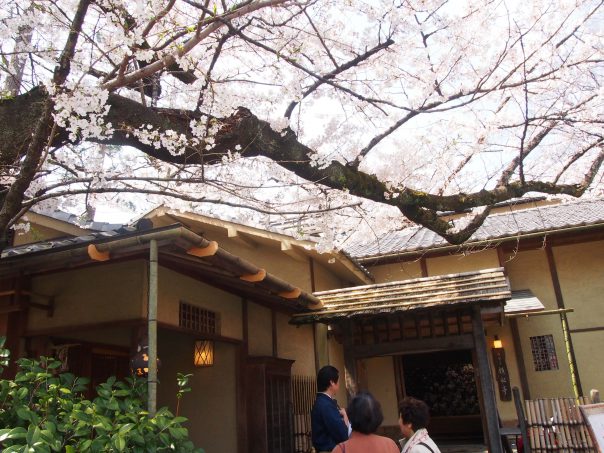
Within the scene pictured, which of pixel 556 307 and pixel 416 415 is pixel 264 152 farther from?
pixel 556 307

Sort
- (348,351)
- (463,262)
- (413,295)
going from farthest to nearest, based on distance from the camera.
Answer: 1. (463,262)
2. (348,351)
3. (413,295)

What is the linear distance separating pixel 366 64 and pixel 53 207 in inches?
188

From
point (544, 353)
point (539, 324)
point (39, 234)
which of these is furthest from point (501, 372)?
point (39, 234)

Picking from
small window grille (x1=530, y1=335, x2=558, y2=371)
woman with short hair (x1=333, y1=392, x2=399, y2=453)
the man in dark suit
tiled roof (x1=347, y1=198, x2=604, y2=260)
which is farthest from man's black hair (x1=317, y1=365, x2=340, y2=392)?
small window grille (x1=530, y1=335, x2=558, y2=371)

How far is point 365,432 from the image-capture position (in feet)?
10.5

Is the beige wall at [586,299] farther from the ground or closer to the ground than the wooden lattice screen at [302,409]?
farther from the ground

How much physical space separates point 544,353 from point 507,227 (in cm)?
299

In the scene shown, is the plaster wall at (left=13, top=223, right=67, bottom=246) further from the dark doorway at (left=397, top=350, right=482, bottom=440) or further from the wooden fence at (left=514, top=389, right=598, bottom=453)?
the dark doorway at (left=397, top=350, right=482, bottom=440)

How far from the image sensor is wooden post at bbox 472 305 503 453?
7362mm

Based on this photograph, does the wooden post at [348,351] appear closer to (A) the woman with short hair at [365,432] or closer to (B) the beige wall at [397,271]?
(B) the beige wall at [397,271]

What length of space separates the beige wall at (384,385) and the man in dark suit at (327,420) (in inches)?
334

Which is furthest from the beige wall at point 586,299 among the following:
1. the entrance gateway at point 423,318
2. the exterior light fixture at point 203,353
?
the exterior light fixture at point 203,353

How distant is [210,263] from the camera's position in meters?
5.93

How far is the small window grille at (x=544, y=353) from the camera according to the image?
12.0 m
